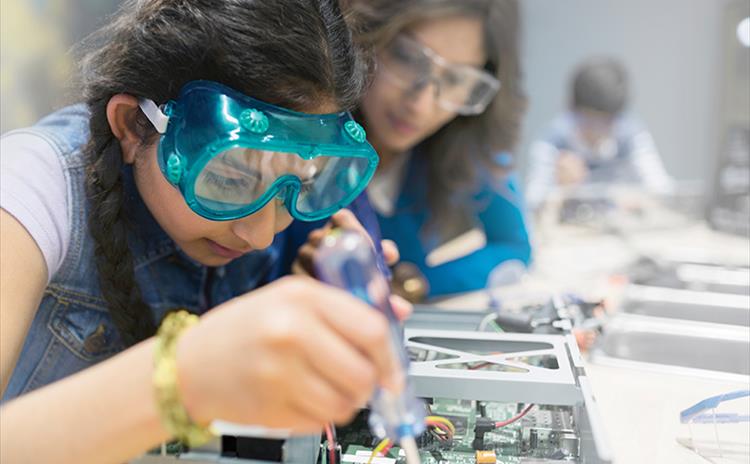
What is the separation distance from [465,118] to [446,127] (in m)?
0.06

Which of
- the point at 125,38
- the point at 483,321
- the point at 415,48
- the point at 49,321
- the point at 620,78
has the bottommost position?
the point at 483,321

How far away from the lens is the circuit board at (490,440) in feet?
2.58

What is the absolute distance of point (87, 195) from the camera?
830 millimetres

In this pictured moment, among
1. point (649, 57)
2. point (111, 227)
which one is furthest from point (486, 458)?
point (649, 57)

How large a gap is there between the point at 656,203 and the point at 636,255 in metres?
0.63

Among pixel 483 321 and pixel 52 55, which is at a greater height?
pixel 52 55

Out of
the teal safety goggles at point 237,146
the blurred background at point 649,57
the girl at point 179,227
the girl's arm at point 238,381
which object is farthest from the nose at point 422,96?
the blurred background at point 649,57

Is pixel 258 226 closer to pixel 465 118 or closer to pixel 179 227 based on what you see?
pixel 179 227

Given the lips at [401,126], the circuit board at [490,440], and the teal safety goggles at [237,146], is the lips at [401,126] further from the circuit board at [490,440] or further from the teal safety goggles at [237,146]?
the circuit board at [490,440]

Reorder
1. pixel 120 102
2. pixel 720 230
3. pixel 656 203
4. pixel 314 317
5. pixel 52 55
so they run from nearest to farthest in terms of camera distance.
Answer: pixel 314 317 < pixel 120 102 < pixel 52 55 < pixel 720 230 < pixel 656 203

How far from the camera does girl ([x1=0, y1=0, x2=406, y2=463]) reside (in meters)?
0.47

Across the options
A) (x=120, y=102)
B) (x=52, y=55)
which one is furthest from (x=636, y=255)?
(x=52, y=55)

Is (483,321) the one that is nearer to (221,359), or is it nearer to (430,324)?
(430,324)

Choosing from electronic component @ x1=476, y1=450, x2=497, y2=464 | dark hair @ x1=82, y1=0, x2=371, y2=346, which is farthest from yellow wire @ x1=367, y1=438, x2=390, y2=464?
dark hair @ x1=82, y1=0, x2=371, y2=346
